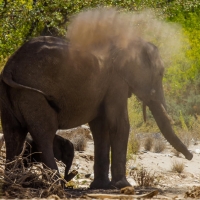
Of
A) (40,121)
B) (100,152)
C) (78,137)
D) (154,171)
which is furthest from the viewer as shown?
(78,137)

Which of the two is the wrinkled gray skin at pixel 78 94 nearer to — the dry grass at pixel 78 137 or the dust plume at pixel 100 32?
the dust plume at pixel 100 32

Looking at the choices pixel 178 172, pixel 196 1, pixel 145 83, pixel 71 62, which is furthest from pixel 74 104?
pixel 196 1

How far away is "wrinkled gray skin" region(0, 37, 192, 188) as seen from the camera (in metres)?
10.6

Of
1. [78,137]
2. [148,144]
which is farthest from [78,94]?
[148,144]

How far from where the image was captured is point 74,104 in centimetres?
1124

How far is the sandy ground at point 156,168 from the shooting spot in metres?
13.7

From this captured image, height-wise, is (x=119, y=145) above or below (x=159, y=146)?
below

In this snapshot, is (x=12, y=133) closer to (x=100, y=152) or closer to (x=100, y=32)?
(x=100, y=152)

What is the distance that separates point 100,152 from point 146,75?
1.42 metres

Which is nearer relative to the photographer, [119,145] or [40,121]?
[40,121]

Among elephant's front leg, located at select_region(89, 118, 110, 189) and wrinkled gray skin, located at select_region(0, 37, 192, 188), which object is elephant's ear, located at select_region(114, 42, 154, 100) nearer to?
wrinkled gray skin, located at select_region(0, 37, 192, 188)

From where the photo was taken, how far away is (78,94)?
11.2 metres

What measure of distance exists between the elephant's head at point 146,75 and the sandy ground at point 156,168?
3.65 feet

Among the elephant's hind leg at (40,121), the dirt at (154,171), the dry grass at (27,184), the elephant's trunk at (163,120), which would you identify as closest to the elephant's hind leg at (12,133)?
the elephant's hind leg at (40,121)
